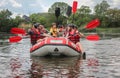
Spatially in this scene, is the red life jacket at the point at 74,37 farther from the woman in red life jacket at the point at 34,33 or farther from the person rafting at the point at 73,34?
the woman in red life jacket at the point at 34,33

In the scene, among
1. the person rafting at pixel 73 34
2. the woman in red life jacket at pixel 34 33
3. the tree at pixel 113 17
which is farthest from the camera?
the tree at pixel 113 17

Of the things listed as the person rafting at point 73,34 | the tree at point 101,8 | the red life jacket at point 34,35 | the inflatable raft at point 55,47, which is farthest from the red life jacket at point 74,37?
the tree at point 101,8

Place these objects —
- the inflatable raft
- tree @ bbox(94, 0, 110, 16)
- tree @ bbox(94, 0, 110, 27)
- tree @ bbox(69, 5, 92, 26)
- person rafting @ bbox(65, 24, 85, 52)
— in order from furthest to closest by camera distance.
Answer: tree @ bbox(94, 0, 110, 16), tree @ bbox(94, 0, 110, 27), tree @ bbox(69, 5, 92, 26), person rafting @ bbox(65, 24, 85, 52), the inflatable raft

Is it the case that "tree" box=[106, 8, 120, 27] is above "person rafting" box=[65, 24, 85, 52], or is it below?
above

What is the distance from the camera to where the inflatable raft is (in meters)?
19.1

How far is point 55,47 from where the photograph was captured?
62.6 ft

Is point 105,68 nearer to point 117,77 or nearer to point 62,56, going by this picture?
point 117,77

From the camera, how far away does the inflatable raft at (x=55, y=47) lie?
19.1 m

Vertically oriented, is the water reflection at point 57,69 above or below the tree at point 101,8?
below

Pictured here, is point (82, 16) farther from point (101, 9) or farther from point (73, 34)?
point (73, 34)

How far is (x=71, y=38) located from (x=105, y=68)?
633 cm

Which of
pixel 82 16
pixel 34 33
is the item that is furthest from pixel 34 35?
pixel 82 16

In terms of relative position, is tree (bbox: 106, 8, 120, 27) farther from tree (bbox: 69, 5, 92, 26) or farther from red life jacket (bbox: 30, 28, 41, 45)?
red life jacket (bbox: 30, 28, 41, 45)

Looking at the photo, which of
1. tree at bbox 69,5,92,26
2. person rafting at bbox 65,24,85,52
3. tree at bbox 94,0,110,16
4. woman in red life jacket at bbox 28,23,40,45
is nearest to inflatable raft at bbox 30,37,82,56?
person rafting at bbox 65,24,85,52
